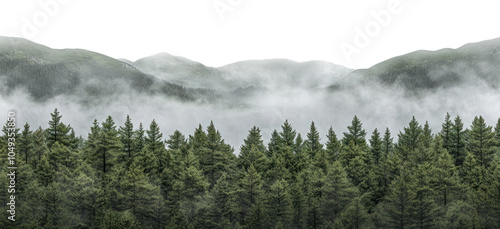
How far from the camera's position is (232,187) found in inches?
2808

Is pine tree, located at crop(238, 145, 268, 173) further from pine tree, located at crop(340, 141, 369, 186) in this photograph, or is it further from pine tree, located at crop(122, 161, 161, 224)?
pine tree, located at crop(122, 161, 161, 224)

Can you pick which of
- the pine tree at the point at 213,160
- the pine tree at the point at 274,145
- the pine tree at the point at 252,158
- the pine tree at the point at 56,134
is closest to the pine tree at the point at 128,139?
the pine tree at the point at 56,134

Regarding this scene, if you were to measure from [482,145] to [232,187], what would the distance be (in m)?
49.1

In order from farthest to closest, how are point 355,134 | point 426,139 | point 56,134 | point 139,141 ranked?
point 355,134
point 426,139
point 139,141
point 56,134

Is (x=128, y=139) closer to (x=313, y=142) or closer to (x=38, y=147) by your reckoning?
(x=38, y=147)

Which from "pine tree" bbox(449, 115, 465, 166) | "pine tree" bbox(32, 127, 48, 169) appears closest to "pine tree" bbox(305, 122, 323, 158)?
"pine tree" bbox(449, 115, 465, 166)

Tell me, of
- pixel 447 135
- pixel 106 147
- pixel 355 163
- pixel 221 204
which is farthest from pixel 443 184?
pixel 106 147

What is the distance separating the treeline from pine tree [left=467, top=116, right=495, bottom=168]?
191 millimetres

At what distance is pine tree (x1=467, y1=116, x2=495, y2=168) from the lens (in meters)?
78.8

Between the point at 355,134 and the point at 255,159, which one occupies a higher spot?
the point at 355,134

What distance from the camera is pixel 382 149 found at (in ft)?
295

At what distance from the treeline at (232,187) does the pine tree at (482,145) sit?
7.5 inches

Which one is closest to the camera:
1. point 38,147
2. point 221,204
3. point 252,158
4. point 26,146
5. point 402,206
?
point 402,206

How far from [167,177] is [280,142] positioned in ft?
95.8
